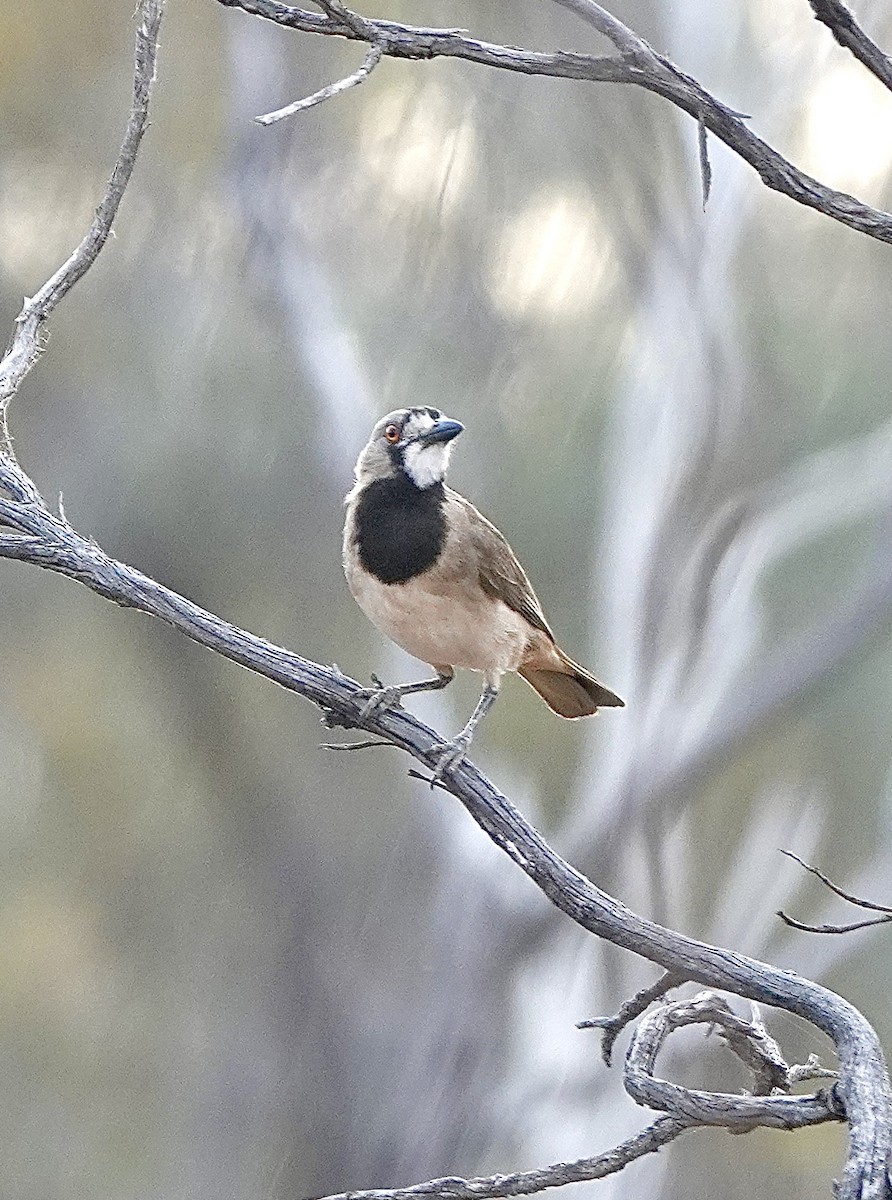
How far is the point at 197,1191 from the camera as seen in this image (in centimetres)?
308

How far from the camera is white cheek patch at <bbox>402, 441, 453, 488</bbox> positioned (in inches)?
50.8

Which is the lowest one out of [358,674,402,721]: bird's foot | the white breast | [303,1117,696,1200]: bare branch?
[303,1117,696,1200]: bare branch

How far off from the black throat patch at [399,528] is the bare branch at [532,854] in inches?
8.1

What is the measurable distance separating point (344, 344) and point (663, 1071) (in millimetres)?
1605

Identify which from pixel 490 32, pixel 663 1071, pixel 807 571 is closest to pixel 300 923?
pixel 663 1071

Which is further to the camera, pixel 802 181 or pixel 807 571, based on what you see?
pixel 807 571

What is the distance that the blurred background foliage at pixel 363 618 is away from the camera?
9.73 feet

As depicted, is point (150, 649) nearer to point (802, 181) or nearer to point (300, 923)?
point (300, 923)

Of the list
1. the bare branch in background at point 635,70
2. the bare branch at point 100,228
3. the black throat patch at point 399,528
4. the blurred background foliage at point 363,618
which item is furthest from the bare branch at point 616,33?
the blurred background foliage at point 363,618

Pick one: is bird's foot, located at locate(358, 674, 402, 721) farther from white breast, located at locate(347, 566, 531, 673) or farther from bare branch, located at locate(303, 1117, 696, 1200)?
bare branch, located at locate(303, 1117, 696, 1200)

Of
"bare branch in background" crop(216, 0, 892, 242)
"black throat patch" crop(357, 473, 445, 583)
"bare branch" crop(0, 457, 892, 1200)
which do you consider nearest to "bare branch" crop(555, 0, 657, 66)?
"bare branch in background" crop(216, 0, 892, 242)

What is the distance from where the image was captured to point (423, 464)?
1295 mm

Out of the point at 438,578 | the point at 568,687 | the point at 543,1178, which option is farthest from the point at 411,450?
the point at 543,1178

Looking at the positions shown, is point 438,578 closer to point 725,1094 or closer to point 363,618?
point 725,1094
